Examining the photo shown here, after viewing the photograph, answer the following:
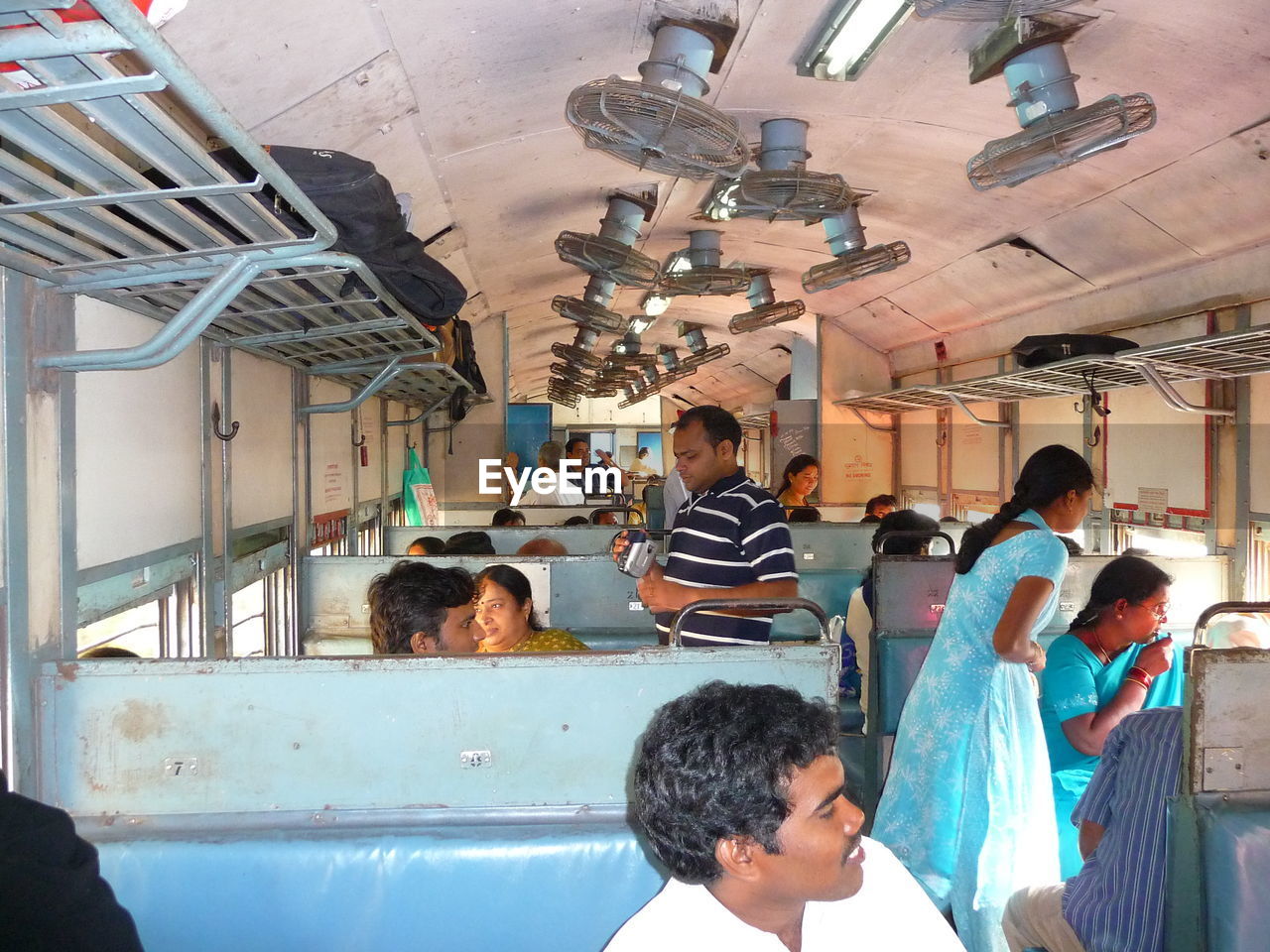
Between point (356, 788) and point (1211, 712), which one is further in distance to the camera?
point (356, 788)

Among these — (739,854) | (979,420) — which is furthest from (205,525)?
(979,420)

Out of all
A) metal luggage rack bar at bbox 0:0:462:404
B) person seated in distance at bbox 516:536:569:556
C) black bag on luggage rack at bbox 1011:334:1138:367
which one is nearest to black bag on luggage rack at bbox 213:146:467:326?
metal luggage rack bar at bbox 0:0:462:404

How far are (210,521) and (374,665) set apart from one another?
1705mm

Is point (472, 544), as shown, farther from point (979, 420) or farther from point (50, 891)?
point (979, 420)

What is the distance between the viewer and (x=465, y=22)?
11.3 feet

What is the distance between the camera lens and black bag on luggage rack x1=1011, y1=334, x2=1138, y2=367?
590cm

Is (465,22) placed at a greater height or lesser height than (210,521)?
greater

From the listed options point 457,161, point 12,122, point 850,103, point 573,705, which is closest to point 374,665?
point 573,705

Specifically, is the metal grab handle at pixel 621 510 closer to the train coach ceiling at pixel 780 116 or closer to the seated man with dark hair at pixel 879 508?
the train coach ceiling at pixel 780 116

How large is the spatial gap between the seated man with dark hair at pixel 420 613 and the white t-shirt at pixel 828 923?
1.86 meters

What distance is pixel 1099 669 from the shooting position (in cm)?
349

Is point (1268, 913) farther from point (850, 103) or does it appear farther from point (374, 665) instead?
point (850, 103)

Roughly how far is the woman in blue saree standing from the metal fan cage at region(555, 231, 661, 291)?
2.90 m

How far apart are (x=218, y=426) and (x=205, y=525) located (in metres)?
0.42
